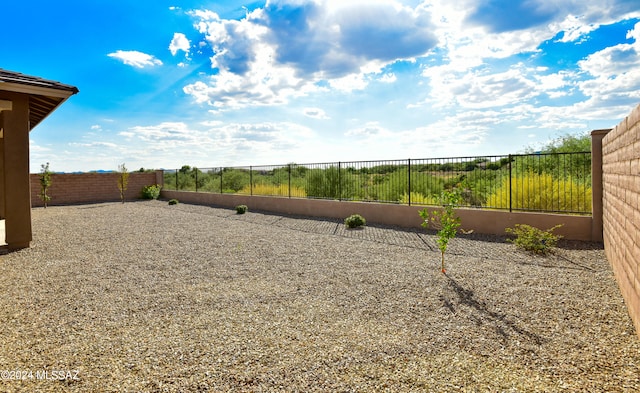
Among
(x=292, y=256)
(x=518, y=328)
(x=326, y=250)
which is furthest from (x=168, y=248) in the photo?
(x=518, y=328)

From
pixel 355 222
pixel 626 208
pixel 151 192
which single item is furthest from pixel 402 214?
pixel 151 192

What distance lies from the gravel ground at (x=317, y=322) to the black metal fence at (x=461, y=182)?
1818 mm

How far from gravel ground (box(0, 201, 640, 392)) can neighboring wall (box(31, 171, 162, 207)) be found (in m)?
16.4

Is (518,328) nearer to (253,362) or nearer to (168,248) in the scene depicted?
(253,362)

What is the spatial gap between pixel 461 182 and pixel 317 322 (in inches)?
146

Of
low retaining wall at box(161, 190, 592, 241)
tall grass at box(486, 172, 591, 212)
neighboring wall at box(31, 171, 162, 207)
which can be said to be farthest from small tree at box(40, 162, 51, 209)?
tall grass at box(486, 172, 591, 212)

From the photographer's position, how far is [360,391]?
106 inches

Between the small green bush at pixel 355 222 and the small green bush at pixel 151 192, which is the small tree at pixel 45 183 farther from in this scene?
the small green bush at pixel 355 222

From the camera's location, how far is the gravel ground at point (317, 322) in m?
2.90

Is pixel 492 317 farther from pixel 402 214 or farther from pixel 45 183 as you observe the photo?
pixel 45 183

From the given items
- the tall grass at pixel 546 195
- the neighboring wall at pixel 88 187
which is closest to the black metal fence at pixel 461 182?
the tall grass at pixel 546 195

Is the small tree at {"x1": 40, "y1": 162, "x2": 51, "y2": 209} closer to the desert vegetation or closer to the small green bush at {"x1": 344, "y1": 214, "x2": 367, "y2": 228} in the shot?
the desert vegetation

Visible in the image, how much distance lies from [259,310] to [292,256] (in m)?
2.80

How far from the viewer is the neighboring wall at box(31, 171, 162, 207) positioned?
21.0 metres
